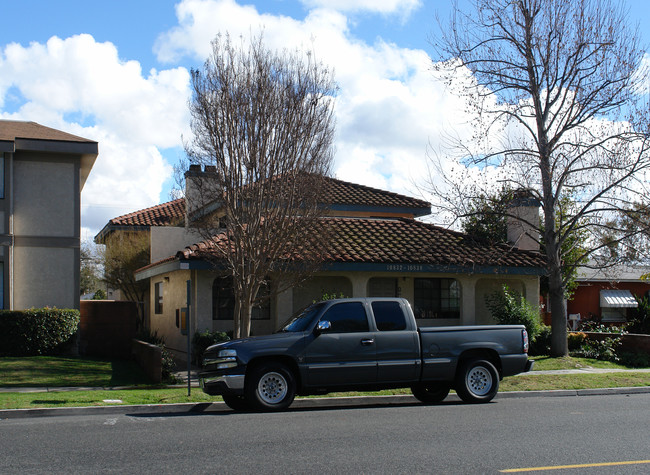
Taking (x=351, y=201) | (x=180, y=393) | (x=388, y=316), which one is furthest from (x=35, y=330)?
(x=351, y=201)

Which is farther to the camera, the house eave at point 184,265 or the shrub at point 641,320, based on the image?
the shrub at point 641,320

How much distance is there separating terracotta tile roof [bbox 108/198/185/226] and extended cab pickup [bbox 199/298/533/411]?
21.3 metres

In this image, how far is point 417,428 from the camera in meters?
9.52

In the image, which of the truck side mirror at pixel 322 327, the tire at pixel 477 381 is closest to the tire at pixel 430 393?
the tire at pixel 477 381

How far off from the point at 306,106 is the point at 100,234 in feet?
83.8

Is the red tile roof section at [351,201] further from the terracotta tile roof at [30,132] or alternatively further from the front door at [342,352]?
the front door at [342,352]

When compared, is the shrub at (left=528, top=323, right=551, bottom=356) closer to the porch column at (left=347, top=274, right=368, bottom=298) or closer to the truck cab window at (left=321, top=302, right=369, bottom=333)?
the porch column at (left=347, top=274, right=368, bottom=298)

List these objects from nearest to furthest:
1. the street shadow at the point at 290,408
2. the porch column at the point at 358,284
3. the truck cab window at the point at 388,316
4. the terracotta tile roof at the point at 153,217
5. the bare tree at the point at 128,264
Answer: the street shadow at the point at 290,408 → the truck cab window at the point at 388,316 → the porch column at the point at 358,284 → the bare tree at the point at 128,264 → the terracotta tile roof at the point at 153,217

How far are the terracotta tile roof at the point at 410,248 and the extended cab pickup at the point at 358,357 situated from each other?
7085mm

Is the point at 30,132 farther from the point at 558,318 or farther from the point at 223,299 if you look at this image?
the point at 558,318

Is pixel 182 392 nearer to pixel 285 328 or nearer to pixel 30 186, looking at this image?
pixel 285 328

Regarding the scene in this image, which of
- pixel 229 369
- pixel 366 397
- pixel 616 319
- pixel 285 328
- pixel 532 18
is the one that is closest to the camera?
pixel 229 369

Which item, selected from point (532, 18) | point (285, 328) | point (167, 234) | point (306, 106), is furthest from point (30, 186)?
point (532, 18)

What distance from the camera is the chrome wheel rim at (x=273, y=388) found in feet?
37.7
